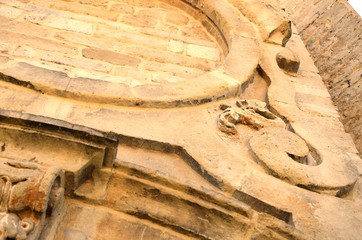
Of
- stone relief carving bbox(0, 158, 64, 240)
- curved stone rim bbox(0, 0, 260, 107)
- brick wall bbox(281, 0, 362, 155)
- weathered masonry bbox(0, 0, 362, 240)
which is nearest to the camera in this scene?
stone relief carving bbox(0, 158, 64, 240)

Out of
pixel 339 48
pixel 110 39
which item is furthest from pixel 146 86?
pixel 339 48

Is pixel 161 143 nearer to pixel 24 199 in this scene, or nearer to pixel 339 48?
pixel 24 199

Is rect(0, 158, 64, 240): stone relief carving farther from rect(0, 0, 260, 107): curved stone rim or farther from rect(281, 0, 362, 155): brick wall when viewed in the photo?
rect(281, 0, 362, 155): brick wall

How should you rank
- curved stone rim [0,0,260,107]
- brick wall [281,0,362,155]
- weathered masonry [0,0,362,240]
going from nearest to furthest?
weathered masonry [0,0,362,240] → curved stone rim [0,0,260,107] → brick wall [281,0,362,155]

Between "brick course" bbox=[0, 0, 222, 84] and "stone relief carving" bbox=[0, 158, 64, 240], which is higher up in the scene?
"stone relief carving" bbox=[0, 158, 64, 240]

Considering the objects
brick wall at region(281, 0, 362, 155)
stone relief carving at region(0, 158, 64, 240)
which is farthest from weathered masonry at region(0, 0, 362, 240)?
brick wall at region(281, 0, 362, 155)

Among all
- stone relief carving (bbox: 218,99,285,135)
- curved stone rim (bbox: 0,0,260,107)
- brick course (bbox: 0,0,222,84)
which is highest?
stone relief carving (bbox: 218,99,285,135)

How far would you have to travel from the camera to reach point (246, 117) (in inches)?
102

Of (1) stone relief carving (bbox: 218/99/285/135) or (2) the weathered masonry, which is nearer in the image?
(2) the weathered masonry

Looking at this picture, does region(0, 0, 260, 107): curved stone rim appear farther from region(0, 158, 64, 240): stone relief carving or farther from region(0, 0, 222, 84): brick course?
region(0, 158, 64, 240): stone relief carving

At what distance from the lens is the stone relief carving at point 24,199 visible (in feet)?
5.05

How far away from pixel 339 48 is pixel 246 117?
10.9 ft

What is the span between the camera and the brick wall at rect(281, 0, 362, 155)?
15.3ft

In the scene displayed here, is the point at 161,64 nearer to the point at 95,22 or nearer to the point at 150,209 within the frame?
the point at 95,22
